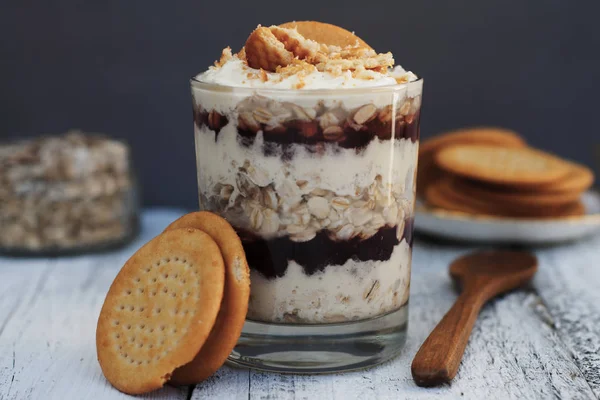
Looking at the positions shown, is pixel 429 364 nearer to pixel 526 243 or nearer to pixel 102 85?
pixel 526 243

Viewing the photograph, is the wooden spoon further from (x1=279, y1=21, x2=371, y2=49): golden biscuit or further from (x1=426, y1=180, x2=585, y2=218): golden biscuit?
(x1=279, y1=21, x2=371, y2=49): golden biscuit

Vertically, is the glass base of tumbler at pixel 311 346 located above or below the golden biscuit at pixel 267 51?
below

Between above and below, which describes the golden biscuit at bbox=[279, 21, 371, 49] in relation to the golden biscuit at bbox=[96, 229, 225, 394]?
above

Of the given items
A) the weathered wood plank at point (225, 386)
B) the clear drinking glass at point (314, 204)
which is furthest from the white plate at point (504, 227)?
the weathered wood plank at point (225, 386)

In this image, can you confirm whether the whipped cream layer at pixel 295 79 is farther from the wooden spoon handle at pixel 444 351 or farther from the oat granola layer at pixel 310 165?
the wooden spoon handle at pixel 444 351

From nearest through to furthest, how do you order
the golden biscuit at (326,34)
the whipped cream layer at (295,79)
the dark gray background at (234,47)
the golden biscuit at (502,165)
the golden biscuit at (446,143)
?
the whipped cream layer at (295,79) → the golden biscuit at (326,34) → the golden biscuit at (502,165) → the golden biscuit at (446,143) → the dark gray background at (234,47)

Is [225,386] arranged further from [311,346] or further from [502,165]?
[502,165]

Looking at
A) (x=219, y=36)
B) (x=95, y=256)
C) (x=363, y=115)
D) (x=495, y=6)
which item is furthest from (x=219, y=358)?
(x=495, y=6)

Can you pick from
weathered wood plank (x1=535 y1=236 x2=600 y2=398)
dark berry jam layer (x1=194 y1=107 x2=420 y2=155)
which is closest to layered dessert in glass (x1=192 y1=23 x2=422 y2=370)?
dark berry jam layer (x1=194 y1=107 x2=420 y2=155)
